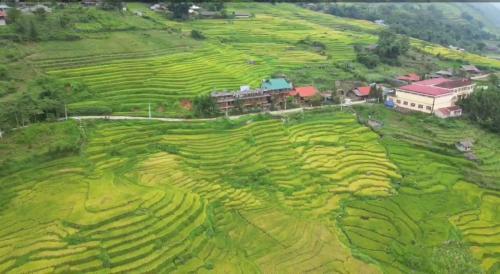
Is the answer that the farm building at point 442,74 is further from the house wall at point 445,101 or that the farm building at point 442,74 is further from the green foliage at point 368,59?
the house wall at point 445,101

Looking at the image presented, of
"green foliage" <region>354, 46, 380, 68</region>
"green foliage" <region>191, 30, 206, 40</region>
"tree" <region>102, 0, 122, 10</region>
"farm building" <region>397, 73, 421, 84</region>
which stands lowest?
"farm building" <region>397, 73, 421, 84</region>

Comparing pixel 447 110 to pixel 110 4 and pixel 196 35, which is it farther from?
pixel 110 4

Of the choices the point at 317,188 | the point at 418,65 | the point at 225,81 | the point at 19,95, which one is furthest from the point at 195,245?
the point at 418,65

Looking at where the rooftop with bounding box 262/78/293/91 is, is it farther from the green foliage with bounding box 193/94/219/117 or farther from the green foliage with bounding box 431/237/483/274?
the green foliage with bounding box 431/237/483/274

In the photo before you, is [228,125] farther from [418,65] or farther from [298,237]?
[418,65]

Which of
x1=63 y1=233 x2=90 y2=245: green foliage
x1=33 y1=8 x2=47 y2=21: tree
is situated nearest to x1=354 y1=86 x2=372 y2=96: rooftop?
x1=63 y1=233 x2=90 y2=245: green foliage

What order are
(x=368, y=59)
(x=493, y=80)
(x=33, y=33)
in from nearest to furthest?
1. (x=33, y=33)
2. (x=493, y=80)
3. (x=368, y=59)

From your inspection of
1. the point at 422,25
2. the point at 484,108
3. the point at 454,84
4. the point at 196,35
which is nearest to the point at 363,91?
the point at 454,84
